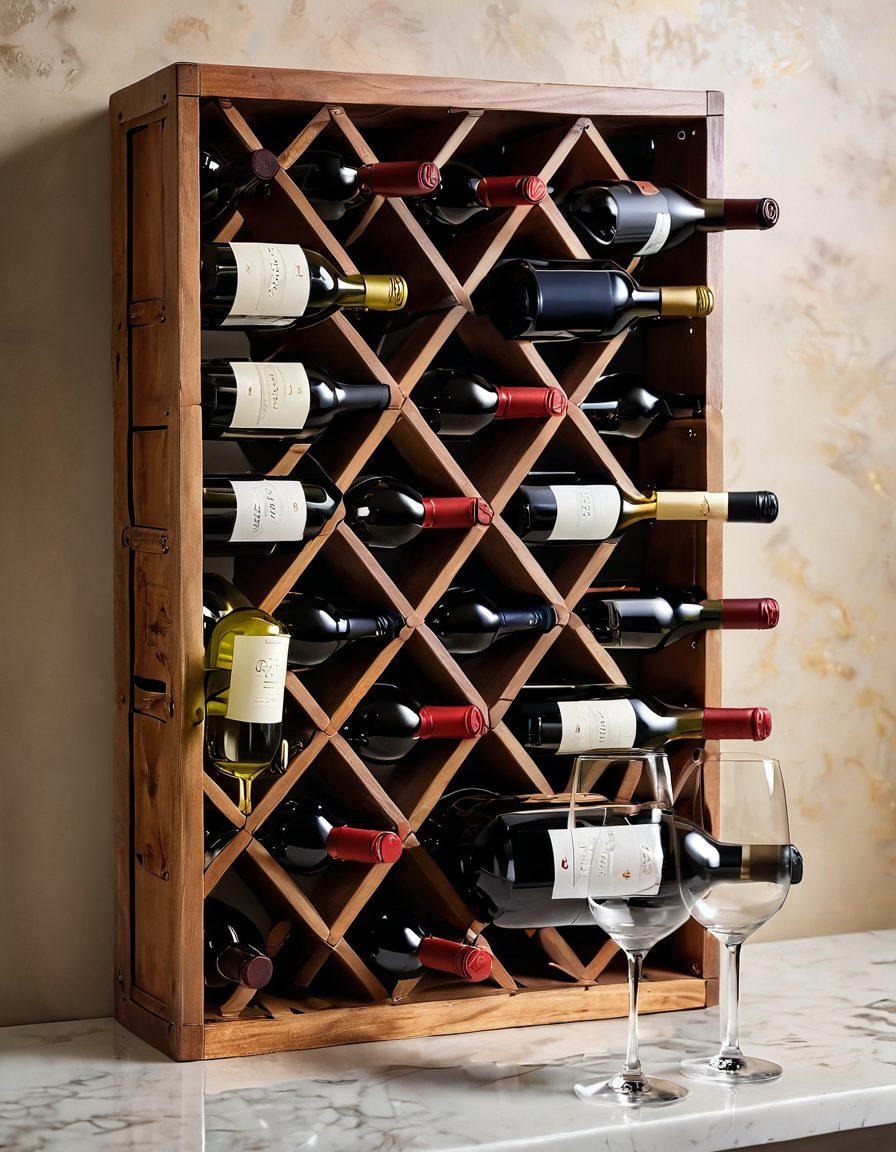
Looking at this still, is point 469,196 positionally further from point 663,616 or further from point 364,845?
point 364,845

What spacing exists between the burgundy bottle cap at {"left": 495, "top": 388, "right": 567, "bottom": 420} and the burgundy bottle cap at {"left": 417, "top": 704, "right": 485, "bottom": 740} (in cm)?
35

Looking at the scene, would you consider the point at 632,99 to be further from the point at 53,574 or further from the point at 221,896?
the point at 221,896

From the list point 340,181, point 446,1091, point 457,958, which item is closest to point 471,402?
point 340,181

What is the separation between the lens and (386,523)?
1539 millimetres

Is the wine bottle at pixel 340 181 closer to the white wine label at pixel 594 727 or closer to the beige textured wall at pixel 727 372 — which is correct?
the beige textured wall at pixel 727 372

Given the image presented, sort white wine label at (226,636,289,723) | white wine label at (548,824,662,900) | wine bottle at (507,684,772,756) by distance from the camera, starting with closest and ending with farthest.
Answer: white wine label at (548,824,662,900) < white wine label at (226,636,289,723) < wine bottle at (507,684,772,756)

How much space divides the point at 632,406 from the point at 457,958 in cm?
69

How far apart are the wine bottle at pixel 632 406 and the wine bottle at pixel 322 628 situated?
379 millimetres

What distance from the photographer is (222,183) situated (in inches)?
58.2

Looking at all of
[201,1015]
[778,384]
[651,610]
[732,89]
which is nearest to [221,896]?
[201,1015]

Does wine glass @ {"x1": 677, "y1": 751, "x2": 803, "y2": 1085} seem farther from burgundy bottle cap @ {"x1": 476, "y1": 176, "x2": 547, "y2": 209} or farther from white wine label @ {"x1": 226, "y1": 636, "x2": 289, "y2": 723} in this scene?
burgundy bottle cap @ {"x1": 476, "y1": 176, "x2": 547, "y2": 209}

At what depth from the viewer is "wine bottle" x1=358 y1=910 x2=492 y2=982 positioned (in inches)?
57.0

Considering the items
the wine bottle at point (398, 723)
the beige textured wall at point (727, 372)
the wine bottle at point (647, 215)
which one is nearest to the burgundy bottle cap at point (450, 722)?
the wine bottle at point (398, 723)

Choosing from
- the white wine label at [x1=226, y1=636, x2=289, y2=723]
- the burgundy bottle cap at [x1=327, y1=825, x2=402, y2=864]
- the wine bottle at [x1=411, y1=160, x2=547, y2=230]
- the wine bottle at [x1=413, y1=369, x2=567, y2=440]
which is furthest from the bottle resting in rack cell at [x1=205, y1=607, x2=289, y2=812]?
the wine bottle at [x1=411, y1=160, x2=547, y2=230]
